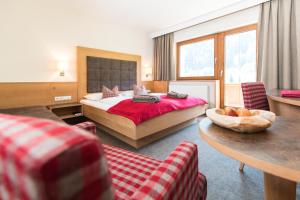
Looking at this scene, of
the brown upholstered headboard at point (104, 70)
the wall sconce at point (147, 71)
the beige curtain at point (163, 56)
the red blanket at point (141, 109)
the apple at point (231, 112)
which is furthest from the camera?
the wall sconce at point (147, 71)

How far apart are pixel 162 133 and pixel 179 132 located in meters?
0.44

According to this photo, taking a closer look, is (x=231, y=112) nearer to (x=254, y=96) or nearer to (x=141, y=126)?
(x=254, y=96)

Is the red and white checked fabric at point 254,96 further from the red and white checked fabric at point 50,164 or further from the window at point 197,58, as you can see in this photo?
the window at point 197,58

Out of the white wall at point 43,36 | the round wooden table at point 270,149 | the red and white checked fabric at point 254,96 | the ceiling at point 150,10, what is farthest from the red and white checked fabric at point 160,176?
the ceiling at point 150,10

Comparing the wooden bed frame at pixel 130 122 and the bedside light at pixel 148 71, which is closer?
the wooden bed frame at pixel 130 122

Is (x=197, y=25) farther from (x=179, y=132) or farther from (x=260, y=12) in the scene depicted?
(x=179, y=132)

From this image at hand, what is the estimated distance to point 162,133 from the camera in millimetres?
2770

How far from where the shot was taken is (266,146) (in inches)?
25.4

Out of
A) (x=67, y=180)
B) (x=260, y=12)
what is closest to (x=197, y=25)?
(x=260, y=12)

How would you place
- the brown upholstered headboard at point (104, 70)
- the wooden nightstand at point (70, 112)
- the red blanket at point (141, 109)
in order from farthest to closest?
the brown upholstered headboard at point (104, 70), the wooden nightstand at point (70, 112), the red blanket at point (141, 109)

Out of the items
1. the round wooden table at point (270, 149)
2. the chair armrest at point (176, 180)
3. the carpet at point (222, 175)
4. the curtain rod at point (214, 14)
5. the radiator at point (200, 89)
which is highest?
the curtain rod at point (214, 14)

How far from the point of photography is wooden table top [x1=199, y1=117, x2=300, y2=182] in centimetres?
52

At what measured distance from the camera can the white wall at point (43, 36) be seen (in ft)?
9.27

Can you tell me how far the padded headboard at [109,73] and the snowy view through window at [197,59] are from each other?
5.10ft
